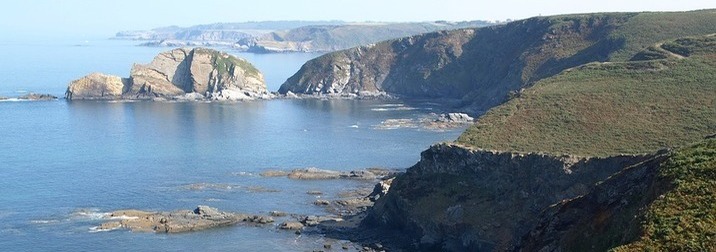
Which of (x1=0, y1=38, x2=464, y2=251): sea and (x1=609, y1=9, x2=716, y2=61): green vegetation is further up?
(x1=609, y1=9, x2=716, y2=61): green vegetation

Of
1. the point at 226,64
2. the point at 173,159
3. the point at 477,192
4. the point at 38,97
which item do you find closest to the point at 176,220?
the point at 477,192

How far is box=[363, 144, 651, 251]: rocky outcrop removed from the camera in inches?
2662

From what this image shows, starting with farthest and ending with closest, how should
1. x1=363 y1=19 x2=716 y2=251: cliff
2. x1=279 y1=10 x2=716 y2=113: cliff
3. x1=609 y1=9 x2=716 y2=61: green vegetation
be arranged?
1. x1=279 y1=10 x2=716 y2=113: cliff
2. x1=609 y1=9 x2=716 y2=61: green vegetation
3. x1=363 y1=19 x2=716 y2=251: cliff

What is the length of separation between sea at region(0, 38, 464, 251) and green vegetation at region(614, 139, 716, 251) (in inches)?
1642

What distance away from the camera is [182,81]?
191 m

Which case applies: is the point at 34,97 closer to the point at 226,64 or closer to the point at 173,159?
the point at 226,64

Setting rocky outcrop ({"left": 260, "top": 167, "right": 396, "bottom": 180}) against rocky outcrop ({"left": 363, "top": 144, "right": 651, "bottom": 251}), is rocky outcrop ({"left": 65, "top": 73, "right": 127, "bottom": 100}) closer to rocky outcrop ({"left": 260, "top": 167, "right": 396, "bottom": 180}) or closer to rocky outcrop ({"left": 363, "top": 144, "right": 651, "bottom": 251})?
rocky outcrop ({"left": 260, "top": 167, "right": 396, "bottom": 180})

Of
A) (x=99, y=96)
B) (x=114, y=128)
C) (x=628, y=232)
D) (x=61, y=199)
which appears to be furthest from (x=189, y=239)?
(x=99, y=96)

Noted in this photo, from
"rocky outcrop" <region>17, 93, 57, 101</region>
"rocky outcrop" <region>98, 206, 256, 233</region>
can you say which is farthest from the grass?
"rocky outcrop" <region>98, 206, 256, 233</region>

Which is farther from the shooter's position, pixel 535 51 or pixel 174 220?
pixel 535 51

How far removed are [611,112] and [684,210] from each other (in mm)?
50670

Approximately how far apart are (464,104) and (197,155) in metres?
67.2

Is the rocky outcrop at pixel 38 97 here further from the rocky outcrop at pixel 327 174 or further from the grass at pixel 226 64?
the rocky outcrop at pixel 327 174

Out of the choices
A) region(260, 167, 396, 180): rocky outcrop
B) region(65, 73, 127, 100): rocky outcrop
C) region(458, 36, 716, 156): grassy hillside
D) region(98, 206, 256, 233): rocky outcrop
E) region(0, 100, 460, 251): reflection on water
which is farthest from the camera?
region(65, 73, 127, 100): rocky outcrop
